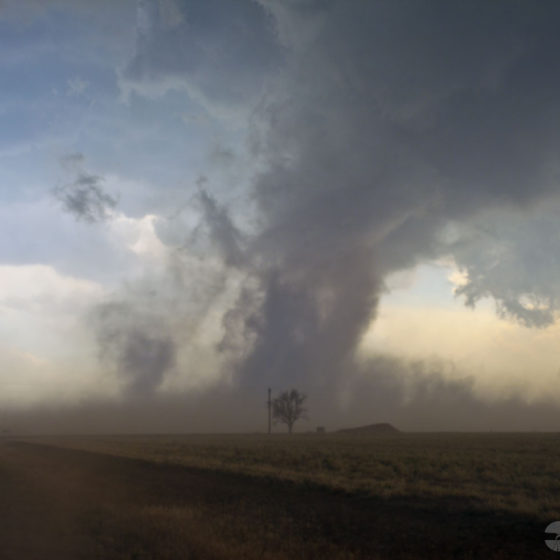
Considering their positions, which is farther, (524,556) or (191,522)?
(191,522)

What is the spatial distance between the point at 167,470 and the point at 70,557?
68.4ft

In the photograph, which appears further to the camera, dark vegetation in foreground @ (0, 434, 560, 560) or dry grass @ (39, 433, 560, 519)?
dry grass @ (39, 433, 560, 519)

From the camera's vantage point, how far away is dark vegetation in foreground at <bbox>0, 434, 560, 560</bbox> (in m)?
13.4

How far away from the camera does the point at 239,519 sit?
17375 mm

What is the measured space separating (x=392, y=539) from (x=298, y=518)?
4004 millimetres

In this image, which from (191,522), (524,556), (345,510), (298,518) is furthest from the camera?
(345,510)

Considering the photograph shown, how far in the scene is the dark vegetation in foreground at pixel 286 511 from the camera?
43.9ft

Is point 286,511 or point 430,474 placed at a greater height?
point 430,474

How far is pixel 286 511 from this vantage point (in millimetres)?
19156

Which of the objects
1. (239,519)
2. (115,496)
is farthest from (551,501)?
(115,496)

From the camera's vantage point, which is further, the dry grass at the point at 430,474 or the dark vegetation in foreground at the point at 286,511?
the dry grass at the point at 430,474

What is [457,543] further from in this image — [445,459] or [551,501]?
[445,459]

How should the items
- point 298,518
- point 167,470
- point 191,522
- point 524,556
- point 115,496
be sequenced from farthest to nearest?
1. point 167,470
2. point 115,496
3. point 298,518
4. point 191,522
5. point 524,556

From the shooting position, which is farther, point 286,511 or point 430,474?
point 430,474
